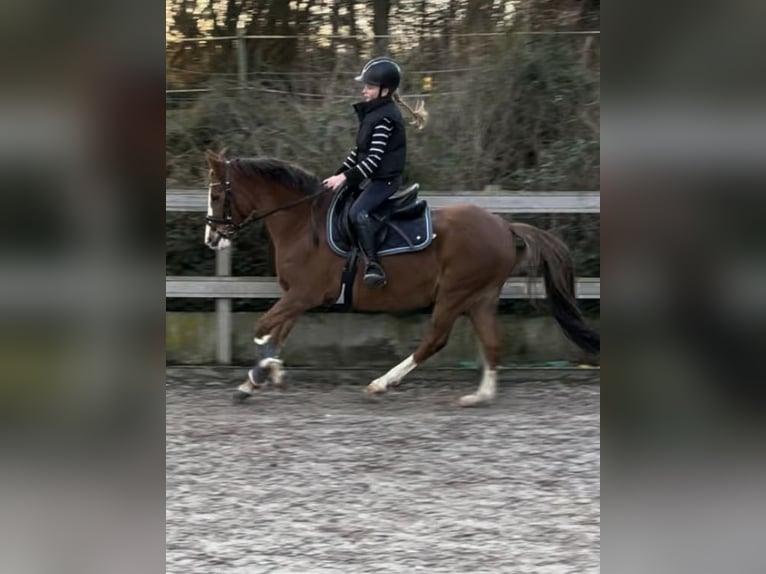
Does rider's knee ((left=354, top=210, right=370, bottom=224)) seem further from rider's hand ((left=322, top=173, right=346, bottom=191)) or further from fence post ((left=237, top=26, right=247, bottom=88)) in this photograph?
fence post ((left=237, top=26, right=247, bottom=88))

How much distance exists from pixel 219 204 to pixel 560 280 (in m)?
2.36

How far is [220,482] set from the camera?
430 centimetres

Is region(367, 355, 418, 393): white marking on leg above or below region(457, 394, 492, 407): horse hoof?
above

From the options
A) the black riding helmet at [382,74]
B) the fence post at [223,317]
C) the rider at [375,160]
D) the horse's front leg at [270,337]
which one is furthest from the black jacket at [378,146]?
the fence post at [223,317]

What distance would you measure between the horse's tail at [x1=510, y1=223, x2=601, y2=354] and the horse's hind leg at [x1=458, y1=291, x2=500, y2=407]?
381mm

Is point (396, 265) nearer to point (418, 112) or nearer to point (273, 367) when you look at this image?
point (273, 367)

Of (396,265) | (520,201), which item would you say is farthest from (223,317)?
(520,201)

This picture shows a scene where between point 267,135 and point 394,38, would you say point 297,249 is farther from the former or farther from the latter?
point 394,38

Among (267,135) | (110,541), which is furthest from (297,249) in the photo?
(110,541)

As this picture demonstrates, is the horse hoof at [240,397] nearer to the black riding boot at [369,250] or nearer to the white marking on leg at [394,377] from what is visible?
the white marking on leg at [394,377]

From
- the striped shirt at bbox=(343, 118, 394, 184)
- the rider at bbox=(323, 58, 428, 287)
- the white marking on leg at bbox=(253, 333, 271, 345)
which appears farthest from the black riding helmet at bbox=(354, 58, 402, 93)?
the white marking on leg at bbox=(253, 333, 271, 345)

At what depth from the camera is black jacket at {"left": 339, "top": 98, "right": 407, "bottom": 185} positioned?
586 cm

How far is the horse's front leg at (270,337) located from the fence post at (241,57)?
214 centimetres

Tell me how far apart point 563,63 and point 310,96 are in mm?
2044
